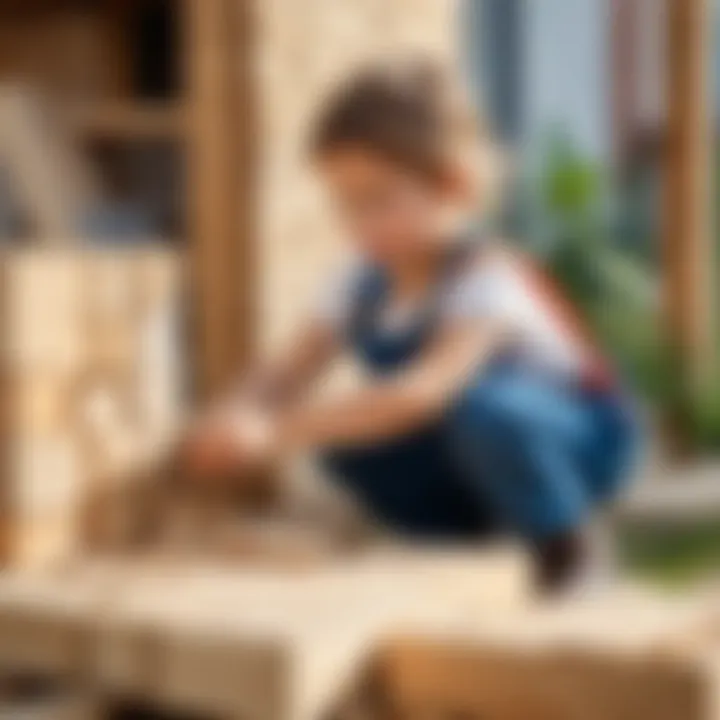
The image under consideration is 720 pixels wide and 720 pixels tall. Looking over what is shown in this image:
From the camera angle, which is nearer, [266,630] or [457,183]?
[266,630]

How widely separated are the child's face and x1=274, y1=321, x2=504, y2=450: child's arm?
0.06 m

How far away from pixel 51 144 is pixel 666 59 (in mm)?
355

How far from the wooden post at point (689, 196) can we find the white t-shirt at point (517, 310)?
Result: 57mm

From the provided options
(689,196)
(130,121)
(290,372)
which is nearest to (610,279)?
(689,196)

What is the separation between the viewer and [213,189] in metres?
0.84

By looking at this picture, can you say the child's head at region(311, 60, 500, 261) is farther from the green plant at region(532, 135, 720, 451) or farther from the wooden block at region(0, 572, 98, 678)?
the wooden block at region(0, 572, 98, 678)

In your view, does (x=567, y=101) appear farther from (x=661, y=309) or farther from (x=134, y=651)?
(x=134, y=651)

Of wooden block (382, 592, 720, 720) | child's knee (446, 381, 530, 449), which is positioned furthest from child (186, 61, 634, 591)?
wooden block (382, 592, 720, 720)

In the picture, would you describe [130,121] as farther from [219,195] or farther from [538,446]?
[538,446]

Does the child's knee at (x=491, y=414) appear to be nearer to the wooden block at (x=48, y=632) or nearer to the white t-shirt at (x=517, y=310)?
the white t-shirt at (x=517, y=310)

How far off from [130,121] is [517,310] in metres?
0.26

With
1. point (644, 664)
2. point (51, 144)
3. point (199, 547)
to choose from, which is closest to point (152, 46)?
point (51, 144)

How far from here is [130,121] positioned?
0.85m

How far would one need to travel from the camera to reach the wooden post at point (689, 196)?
0.80 m
